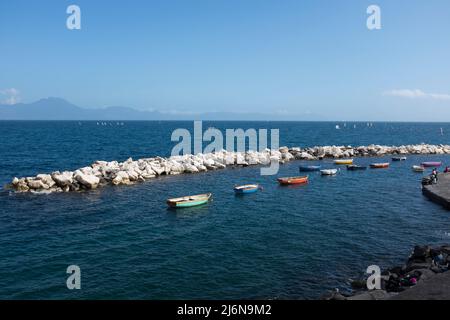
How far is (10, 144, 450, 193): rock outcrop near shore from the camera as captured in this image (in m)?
46.4

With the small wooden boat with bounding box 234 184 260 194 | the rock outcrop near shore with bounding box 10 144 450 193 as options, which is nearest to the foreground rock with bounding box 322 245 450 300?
the small wooden boat with bounding box 234 184 260 194

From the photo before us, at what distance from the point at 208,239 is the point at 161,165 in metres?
31.1

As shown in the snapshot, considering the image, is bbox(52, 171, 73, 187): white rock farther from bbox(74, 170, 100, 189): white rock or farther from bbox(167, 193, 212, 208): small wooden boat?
bbox(167, 193, 212, 208): small wooden boat

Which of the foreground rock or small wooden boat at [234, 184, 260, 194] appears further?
small wooden boat at [234, 184, 260, 194]

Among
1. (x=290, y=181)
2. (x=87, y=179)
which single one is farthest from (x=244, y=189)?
(x=87, y=179)

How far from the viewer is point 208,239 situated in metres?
29.5

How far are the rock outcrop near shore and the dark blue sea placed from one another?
2740 millimetres

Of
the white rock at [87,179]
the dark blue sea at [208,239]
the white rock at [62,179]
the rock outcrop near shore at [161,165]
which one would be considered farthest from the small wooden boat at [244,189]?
the white rock at [62,179]

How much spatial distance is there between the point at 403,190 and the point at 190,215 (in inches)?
1160

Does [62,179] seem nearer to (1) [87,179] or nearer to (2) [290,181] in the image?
(1) [87,179]

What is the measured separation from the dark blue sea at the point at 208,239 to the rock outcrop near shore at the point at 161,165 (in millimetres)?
2740

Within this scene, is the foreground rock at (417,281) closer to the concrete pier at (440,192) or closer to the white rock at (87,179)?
the concrete pier at (440,192)
